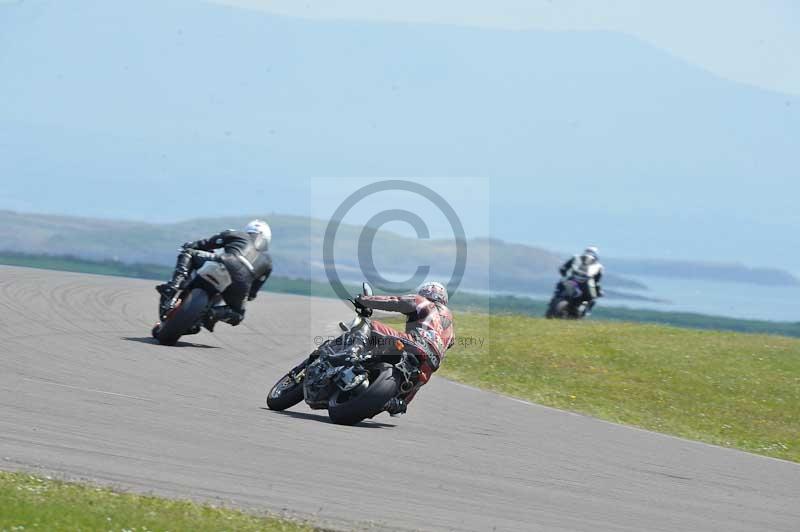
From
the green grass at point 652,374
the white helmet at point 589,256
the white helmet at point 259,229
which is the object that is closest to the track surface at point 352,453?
the green grass at point 652,374

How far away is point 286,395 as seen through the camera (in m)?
13.6

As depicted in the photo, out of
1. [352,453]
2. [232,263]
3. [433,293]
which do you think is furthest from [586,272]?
[352,453]

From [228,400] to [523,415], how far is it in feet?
13.9

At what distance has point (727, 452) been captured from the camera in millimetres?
15367

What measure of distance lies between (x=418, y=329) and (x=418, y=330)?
0.04ft

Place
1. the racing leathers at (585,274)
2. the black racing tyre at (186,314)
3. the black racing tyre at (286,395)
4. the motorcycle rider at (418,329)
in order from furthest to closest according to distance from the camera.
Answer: the racing leathers at (585,274), the black racing tyre at (186,314), the black racing tyre at (286,395), the motorcycle rider at (418,329)

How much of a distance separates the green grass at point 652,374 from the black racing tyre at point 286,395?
5838mm

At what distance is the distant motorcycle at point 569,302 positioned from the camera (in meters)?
30.9

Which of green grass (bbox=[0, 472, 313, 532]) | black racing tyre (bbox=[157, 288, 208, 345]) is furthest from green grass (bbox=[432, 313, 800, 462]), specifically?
green grass (bbox=[0, 472, 313, 532])

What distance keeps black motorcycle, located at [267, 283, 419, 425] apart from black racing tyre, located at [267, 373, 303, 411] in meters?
0.24

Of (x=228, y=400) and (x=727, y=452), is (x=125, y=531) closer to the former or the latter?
(x=228, y=400)

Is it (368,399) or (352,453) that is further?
(368,399)

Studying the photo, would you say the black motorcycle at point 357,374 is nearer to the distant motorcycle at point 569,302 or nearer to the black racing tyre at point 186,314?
the black racing tyre at point 186,314

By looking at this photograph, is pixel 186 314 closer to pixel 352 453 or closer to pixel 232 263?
pixel 232 263
